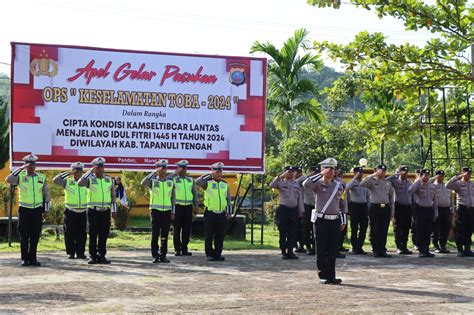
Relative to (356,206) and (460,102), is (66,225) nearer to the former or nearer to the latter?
(356,206)

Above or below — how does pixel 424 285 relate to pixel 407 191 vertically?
below

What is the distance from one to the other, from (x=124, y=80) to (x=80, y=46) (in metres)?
1.11

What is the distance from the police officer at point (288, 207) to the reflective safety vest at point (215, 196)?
105cm

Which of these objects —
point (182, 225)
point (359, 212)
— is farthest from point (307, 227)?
point (182, 225)

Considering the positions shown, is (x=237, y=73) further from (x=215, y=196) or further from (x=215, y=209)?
(x=215, y=209)

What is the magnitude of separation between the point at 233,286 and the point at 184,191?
5087mm

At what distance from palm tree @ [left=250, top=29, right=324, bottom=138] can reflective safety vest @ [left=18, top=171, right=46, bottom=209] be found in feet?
55.9

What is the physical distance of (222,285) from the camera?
11.1 m

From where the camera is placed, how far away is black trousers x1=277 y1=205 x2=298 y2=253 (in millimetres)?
15466

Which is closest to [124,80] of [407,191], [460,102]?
[407,191]

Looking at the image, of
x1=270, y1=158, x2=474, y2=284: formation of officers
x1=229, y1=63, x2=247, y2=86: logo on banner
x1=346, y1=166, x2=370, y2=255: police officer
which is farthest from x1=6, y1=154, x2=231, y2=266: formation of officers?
x1=346, y1=166, x2=370, y2=255: police officer

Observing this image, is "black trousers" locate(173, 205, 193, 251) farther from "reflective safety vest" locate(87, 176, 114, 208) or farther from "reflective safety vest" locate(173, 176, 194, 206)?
"reflective safety vest" locate(87, 176, 114, 208)

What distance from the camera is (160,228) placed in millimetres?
14797

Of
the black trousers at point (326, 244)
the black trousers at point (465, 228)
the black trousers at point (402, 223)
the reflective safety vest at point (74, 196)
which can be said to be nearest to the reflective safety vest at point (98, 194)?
the reflective safety vest at point (74, 196)
